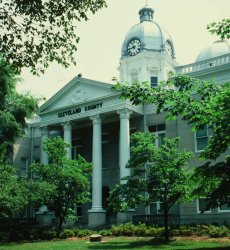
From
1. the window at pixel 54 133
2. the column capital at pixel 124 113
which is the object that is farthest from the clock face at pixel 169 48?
the column capital at pixel 124 113

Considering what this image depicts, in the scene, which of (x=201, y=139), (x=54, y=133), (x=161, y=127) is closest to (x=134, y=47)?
(x=54, y=133)

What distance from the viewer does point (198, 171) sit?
43.8 feet

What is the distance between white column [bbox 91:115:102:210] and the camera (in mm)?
31703

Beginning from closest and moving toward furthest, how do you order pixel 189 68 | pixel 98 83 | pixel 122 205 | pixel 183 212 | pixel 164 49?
pixel 122 205
pixel 183 212
pixel 189 68
pixel 98 83
pixel 164 49

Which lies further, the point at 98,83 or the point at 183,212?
the point at 98,83

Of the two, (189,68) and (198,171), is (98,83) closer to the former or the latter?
(189,68)

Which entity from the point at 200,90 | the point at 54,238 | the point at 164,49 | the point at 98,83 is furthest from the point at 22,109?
the point at 200,90

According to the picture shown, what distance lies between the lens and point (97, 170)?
106 ft

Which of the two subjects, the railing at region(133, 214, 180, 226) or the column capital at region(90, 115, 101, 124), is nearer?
the railing at region(133, 214, 180, 226)

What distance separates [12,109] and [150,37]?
73.9 feet

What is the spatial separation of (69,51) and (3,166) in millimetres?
13815

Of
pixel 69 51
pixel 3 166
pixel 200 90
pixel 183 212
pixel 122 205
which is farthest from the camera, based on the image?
pixel 183 212

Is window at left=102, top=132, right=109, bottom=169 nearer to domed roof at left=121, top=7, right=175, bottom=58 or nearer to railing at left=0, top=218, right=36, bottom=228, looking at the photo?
railing at left=0, top=218, right=36, bottom=228

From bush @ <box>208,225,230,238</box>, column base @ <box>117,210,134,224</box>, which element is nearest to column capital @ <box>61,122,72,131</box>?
column base @ <box>117,210,134,224</box>
